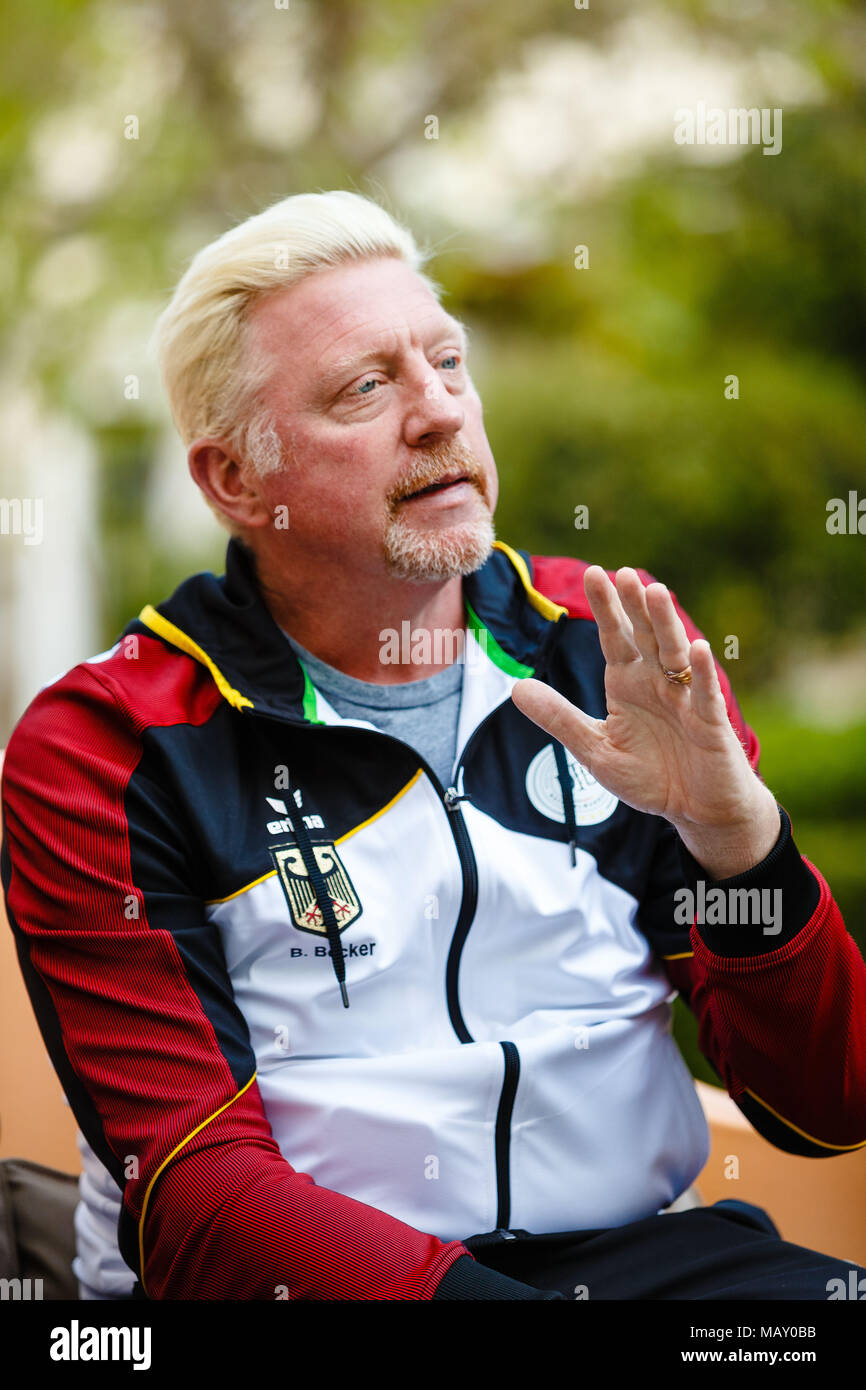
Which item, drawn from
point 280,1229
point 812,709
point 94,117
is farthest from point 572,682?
point 94,117

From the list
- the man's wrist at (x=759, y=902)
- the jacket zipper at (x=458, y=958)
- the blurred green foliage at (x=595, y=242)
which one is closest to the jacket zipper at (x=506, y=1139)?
the jacket zipper at (x=458, y=958)

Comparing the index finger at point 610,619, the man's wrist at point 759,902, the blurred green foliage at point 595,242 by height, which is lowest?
the man's wrist at point 759,902

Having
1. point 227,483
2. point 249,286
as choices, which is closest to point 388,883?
point 227,483

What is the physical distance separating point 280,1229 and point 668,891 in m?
0.63

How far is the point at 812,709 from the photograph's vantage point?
6551 millimetres

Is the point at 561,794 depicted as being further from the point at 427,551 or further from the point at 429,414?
the point at 429,414

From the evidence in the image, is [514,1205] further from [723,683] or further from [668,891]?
[723,683]

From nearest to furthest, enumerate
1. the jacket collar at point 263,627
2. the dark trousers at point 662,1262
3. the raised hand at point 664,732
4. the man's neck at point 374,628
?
the raised hand at point 664,732 → the dark trousers at point 662,1262 → the jacket collar at point 263,627 → the man's neck at point 374,628

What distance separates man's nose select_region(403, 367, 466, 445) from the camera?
64.0 inches

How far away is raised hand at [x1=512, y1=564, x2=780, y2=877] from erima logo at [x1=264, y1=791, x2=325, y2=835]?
299mm

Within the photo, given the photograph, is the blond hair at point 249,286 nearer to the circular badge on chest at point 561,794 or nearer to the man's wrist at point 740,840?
the circular badge on chest at point 561,794

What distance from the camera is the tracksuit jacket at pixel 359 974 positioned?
1.33 metres

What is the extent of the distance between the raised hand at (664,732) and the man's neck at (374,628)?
0.35 meters

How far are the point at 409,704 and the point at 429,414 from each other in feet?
1.20
